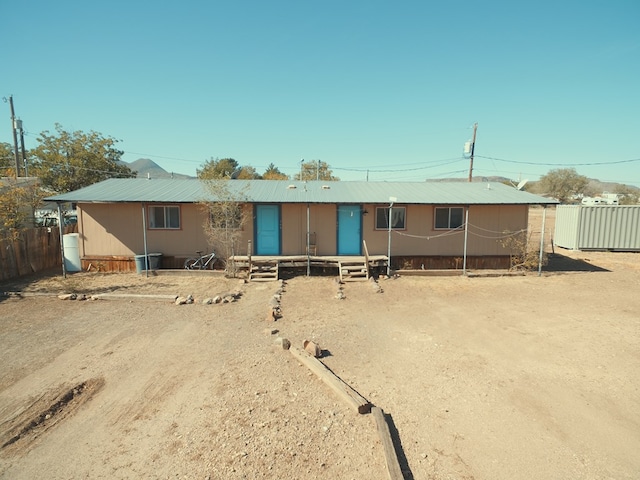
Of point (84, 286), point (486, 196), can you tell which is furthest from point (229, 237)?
point (486, 196)

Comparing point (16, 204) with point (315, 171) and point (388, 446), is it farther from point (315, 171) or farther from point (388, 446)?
point (315, 171)

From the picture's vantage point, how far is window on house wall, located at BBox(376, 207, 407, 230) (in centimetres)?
1309

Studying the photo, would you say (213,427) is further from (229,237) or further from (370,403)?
(229,237)

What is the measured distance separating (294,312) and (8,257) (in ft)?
32.0

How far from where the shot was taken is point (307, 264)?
12.2 metres

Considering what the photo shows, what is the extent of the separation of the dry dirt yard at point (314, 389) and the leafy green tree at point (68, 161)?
16976 millimetres

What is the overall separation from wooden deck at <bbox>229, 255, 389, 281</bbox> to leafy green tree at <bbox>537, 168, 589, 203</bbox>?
60128 millimetres

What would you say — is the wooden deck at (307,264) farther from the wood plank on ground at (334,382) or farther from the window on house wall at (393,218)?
the wood plank on ground at (334,382)

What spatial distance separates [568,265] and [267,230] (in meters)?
12.6

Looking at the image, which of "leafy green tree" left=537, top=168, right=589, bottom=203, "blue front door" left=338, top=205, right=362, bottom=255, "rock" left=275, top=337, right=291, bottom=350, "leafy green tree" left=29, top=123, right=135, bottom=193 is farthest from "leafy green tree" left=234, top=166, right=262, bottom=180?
"leafy green tree" left=537, top=168, right=589, bottom=203

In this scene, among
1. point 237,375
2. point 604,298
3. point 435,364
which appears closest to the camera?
point 237,375

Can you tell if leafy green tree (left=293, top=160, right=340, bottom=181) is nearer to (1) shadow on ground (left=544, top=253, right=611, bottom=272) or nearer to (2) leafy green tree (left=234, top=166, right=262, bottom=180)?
(2) leafy green tree (left=234, top=166, right=262, bottom=180)

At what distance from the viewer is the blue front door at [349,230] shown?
42.9ft

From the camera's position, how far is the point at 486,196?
13227mm
